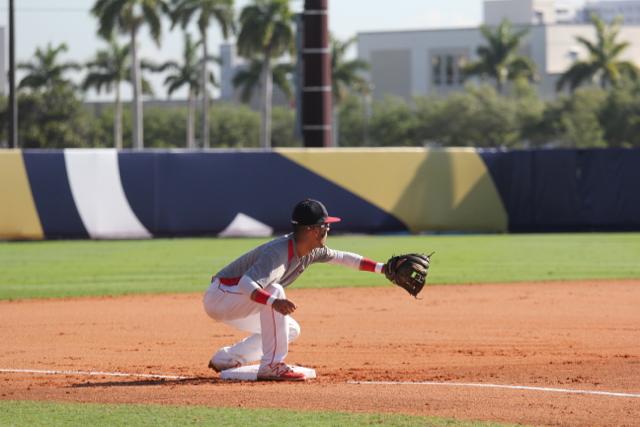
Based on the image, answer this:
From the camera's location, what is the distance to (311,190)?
87.2 ft

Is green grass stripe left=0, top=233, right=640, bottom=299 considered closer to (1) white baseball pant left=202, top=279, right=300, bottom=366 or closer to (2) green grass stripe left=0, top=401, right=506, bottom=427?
(1) white baseball pant left=202, top=279, right=300, bottom=366

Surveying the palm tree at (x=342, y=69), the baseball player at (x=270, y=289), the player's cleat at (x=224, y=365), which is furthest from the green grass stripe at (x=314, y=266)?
the palm tree at (x=342, y=69)

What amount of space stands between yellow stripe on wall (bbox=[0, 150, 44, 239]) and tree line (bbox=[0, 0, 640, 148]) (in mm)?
40678

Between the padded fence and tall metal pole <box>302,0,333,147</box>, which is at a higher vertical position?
tall metal pole <box>302,0,333,147</box>

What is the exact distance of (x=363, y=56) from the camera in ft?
349

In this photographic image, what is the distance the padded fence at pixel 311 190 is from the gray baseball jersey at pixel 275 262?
17.4 meters

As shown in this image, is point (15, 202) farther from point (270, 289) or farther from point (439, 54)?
point (439, 54)

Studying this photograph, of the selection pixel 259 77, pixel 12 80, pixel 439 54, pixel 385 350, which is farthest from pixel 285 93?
pixel 385 350

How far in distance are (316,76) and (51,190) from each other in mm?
8910

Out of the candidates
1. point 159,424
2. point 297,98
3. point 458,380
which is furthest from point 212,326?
point 297,98

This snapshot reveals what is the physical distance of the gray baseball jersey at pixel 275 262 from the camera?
8.37 m

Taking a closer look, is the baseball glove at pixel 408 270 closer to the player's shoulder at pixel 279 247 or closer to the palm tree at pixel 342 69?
the player's shoulder at pixel 279 247

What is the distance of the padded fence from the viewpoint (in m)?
25.5

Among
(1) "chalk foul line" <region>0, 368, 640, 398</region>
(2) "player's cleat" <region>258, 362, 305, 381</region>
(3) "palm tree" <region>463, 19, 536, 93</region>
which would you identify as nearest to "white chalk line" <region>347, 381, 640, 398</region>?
(1) "chalk foul line" <region>0, 368, 640, 398</region>
